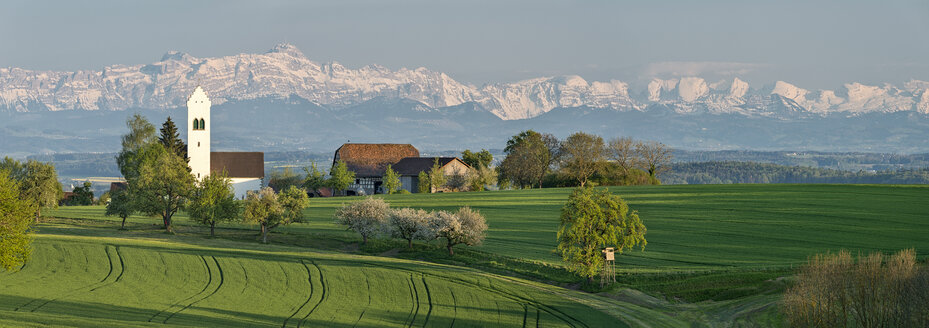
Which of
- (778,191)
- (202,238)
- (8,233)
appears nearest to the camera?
(8,233)

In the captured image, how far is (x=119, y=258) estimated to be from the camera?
49250 mm

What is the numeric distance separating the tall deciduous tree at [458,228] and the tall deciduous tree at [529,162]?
66375mm

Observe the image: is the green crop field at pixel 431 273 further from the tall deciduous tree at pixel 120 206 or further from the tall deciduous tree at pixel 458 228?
the tall deciduous tree at pixel 120 206

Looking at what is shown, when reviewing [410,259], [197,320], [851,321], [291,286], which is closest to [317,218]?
[410,259]

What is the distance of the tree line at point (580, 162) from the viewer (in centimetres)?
12169

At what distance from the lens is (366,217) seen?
6462cm

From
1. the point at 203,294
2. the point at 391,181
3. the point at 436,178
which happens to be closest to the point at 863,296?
the point at 203,294

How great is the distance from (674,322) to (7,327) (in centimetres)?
2786

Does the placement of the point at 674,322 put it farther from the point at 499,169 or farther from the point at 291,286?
→ the point at 499,169

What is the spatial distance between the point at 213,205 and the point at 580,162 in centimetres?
6636

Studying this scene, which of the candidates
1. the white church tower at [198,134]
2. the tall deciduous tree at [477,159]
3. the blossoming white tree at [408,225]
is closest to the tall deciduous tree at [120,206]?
the blossoming white tree at [408,225]

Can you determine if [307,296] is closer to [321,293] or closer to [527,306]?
[321,293]

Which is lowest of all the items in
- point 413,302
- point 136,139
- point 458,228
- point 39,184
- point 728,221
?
point 413,302

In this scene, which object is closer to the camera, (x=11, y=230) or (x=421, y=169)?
(x=11, y=230)
